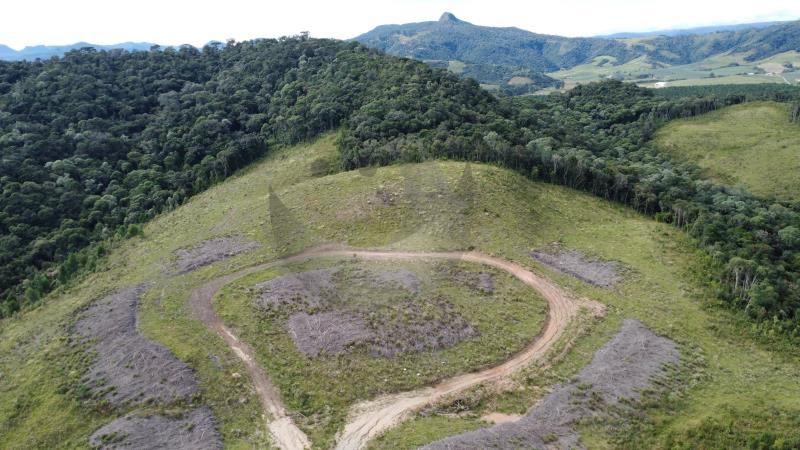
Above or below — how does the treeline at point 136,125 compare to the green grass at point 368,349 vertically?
above

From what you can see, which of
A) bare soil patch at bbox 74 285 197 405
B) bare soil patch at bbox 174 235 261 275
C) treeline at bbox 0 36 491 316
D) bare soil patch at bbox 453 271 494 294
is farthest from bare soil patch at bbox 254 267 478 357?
treeline at bbox 0 36 491 316

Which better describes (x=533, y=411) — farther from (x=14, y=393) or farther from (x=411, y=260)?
(x=14, y=393)

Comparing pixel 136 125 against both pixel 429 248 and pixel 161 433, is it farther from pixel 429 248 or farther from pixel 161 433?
pixel 161 433

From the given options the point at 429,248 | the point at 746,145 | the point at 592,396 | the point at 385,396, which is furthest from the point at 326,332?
the point at 746,145

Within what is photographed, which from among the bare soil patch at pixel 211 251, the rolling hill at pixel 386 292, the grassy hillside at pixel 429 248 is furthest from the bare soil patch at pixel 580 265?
the bare soil patch at pixel 211 251

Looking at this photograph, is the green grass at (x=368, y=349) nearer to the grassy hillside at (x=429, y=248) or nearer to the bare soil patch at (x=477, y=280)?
the bare soil patch at (x=477, y=280)

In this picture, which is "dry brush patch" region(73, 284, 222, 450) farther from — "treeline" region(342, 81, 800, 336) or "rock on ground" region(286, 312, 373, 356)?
"treeline" region(342, 81, 800, 336)
